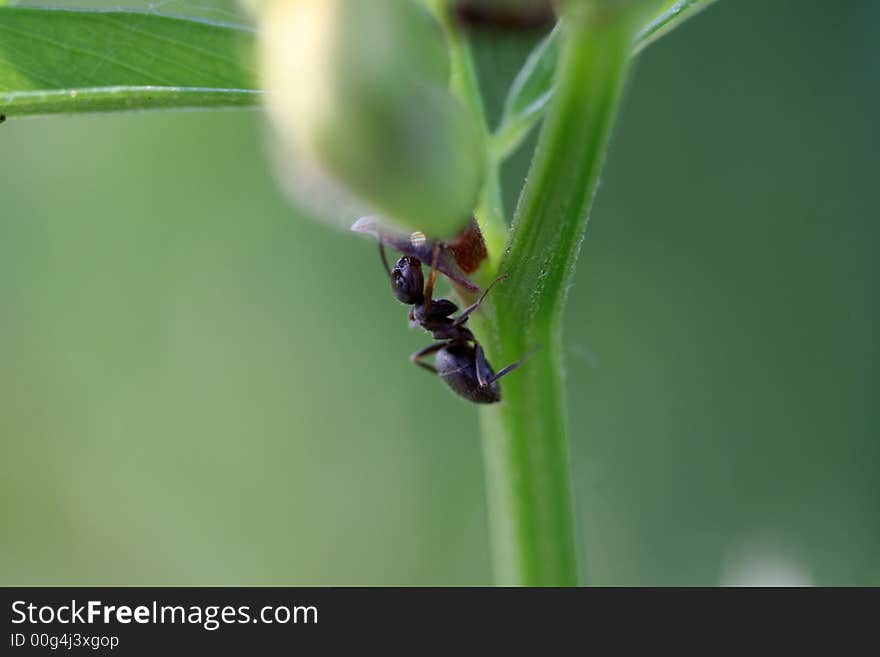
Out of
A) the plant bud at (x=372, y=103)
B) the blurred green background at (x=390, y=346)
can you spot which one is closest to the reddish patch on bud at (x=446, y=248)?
the plant bud at (x=372, y=103)

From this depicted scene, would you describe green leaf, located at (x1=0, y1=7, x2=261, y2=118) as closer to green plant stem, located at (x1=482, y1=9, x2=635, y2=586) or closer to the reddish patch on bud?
the reddish patch on bud

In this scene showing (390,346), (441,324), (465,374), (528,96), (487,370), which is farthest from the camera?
(390,346)

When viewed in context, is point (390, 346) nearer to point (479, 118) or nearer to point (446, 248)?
point (479, 118)

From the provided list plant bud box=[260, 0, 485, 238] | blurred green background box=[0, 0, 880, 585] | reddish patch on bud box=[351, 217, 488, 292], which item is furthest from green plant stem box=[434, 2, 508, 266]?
blurred green background box=[0, 0, 880, 585]

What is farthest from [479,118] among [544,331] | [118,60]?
[118,60]

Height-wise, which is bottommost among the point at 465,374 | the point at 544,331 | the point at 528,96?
the point at 544,331

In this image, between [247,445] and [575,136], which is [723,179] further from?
[575,136]

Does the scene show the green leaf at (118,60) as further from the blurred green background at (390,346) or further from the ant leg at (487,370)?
the blurred green background at (390,346)
